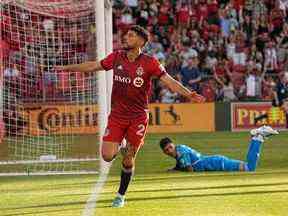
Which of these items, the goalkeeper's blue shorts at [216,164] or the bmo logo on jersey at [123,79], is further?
the goalkeeper's blue shorts at [216,164]

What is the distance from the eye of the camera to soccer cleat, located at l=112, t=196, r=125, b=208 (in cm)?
1132

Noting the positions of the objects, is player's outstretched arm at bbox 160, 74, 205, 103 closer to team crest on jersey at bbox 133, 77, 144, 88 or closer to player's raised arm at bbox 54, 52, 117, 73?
team crest on jersey at bbox 133, 77, 144, 88

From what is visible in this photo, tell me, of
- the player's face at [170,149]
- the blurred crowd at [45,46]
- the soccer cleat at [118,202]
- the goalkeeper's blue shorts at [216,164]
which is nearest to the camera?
the soccer cleat at [118,202]

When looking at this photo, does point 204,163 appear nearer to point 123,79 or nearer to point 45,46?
point 123,79

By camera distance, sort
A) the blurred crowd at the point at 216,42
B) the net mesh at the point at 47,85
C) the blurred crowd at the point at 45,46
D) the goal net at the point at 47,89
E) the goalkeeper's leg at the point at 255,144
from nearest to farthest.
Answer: the goalkeeper's leg at the point at 255,144 < the goal net at the point at 47,89 < the net mesh at the point at 47,85 < the blurred crowd at the point at 45,46 < the blurred crowd at the point at 216,42

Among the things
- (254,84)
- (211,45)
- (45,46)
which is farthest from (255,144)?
(211,45)

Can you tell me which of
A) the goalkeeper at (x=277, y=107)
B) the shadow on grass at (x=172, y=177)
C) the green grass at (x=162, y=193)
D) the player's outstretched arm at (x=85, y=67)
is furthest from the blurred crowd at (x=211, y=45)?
the player's outstretched arm at (x=85, y=67)

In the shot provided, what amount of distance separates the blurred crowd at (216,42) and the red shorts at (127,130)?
15.4m

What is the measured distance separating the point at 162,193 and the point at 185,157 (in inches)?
116

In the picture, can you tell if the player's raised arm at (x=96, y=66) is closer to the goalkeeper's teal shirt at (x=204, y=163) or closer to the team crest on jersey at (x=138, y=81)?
the team crest on jersey at (x=138, y=81)

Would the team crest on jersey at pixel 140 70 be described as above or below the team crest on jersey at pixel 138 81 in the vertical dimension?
above

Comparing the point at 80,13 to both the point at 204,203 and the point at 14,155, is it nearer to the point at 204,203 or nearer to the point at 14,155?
the point at 14,155

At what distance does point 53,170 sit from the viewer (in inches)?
645

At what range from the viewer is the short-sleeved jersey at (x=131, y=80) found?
1152cm
